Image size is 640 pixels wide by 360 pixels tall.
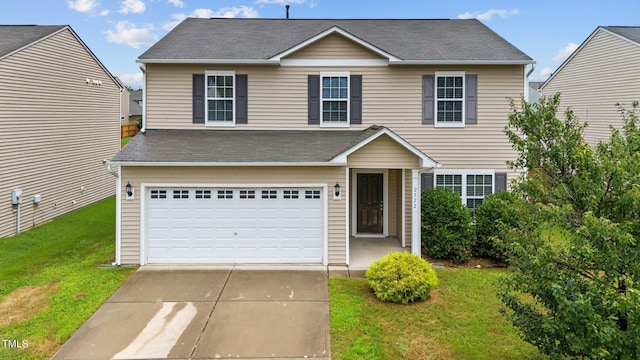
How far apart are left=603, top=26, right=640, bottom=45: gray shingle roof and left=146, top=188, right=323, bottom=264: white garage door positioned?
16825mm

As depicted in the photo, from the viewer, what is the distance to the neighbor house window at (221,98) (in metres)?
13.2

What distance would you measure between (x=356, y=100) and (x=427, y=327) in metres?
7.67

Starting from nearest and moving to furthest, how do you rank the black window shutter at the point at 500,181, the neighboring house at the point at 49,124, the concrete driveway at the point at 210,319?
1. the concrete driveway at the point at 210,319
2. the black window shutter at the point at 500,181
3. the neighboring house at the point at 49,124

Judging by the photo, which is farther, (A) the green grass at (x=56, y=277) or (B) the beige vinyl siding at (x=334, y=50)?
(B) the beige vinyl siding at (x=334, y=50)

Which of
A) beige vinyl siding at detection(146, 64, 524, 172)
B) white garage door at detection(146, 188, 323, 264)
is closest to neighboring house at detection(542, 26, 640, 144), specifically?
beige vinyl siding at detection(146, 64, 524, 172)

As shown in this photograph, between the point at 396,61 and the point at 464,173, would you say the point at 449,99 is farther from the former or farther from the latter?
the point at 464,173

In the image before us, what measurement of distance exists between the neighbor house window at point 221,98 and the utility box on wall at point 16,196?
25.4 feet

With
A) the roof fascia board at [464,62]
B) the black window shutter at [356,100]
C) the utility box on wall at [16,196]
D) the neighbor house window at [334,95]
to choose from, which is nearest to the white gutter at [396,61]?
the roof fascia board at [464,62]

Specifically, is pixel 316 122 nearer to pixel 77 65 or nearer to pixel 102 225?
pixel 102 225

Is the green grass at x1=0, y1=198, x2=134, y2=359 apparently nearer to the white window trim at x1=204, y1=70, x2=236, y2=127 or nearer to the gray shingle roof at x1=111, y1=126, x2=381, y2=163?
the gray shingle roof at x1=111, y1=126, x2=381, y2=163

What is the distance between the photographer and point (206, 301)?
8789 mm

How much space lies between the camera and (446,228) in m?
11.7

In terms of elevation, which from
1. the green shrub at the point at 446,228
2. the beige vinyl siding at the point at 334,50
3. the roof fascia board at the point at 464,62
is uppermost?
the beige vinyl siding at the point at 334,50

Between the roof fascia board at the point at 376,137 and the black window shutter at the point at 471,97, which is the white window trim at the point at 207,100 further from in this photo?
the black window shutter at the point at 471,97
